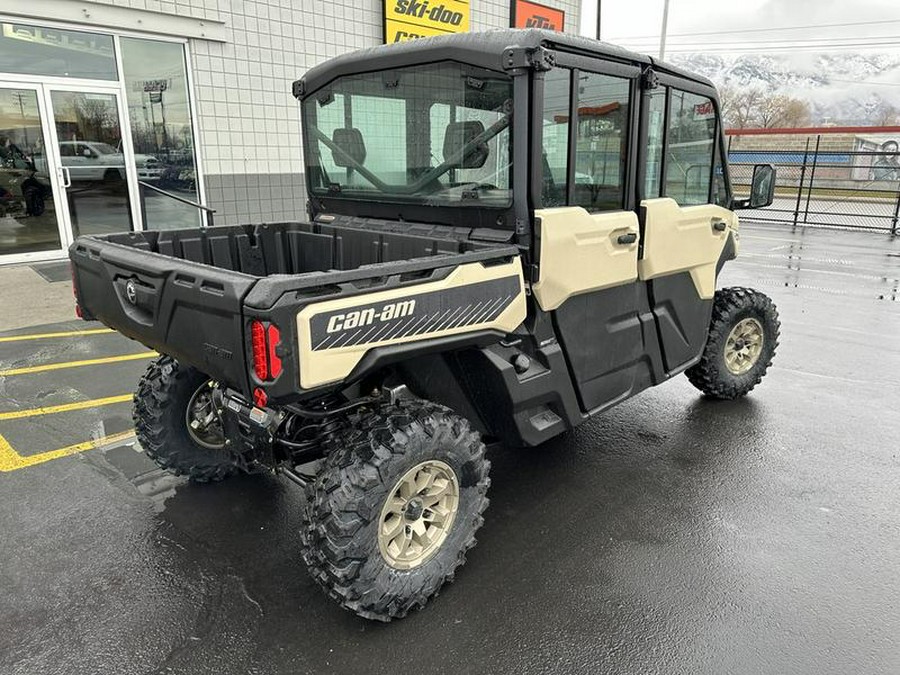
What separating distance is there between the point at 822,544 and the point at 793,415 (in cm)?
180

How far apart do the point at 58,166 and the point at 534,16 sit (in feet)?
32.7

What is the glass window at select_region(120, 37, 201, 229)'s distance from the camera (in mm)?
9633

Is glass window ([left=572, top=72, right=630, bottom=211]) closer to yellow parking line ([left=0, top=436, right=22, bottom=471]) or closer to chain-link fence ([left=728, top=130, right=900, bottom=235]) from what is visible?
yellow parking line ([left=0, top=436, right=22, bottom=471])

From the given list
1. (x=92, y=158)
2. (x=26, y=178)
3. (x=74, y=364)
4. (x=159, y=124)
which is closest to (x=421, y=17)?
(x=159, y=124)

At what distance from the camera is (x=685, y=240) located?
4.04m

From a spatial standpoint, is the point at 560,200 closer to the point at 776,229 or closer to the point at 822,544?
the point at 822,544

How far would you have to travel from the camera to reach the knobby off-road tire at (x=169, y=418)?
3.52 metres

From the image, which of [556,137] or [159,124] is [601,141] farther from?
[159,124]

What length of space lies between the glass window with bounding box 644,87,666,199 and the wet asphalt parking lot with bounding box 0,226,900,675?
1.66 m

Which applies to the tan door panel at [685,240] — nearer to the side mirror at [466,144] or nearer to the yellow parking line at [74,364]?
the side mirror at [466,144]

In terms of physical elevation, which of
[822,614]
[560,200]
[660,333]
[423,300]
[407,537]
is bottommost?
[822,614]

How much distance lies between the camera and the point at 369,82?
352 cm

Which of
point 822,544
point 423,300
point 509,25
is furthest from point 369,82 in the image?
point 509,25

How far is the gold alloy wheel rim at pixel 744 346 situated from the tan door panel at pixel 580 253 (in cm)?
179
